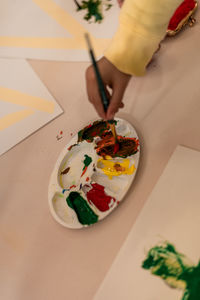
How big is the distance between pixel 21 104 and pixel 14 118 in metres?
0.05

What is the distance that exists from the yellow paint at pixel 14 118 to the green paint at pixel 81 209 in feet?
0.99

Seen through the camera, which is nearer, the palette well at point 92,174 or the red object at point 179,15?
the palette well at point 92,174

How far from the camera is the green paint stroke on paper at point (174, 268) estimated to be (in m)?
0.44

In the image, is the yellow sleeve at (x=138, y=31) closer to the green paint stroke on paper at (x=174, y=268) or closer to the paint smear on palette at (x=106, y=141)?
the paint smear on palette at (x=106, y=141)

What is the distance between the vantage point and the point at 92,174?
592mm

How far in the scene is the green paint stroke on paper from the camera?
441 millimetres

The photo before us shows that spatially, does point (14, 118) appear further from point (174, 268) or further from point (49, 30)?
point (174, 268)

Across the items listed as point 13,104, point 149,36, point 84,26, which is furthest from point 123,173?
point 84,26

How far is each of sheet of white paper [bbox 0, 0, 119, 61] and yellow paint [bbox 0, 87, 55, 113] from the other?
147mm

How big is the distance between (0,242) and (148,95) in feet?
1.65

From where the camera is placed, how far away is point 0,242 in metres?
0.60

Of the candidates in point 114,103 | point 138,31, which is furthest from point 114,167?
point 138,31

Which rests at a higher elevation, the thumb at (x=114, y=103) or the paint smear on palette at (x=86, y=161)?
the thumb at (x=114, y=103)

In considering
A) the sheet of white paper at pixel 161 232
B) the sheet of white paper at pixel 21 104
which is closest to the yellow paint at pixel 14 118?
the sheet of white paper at pixel 21 104
